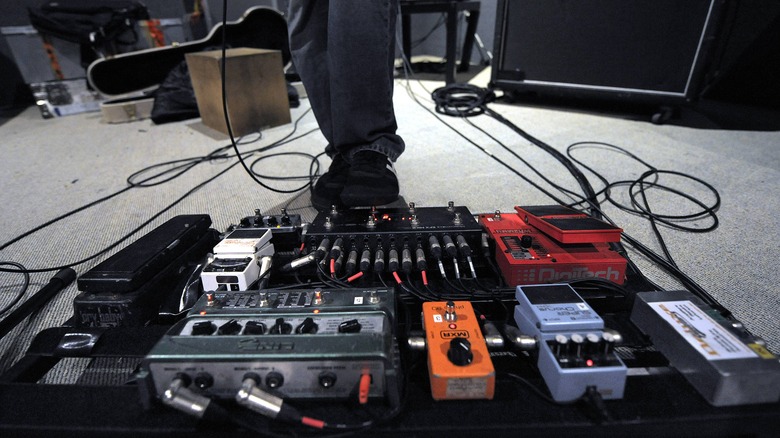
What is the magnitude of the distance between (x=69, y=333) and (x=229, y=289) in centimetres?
22

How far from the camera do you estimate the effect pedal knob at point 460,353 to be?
0.44 metres

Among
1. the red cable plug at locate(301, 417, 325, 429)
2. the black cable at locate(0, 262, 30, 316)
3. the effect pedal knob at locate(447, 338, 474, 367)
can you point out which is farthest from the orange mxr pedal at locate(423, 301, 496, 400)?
the black cable at locate(0, 262, 30, 316)

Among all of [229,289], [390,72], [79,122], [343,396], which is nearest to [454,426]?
[343,396]

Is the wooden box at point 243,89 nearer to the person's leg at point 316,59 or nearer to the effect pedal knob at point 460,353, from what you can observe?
the person's leg at point 316,59

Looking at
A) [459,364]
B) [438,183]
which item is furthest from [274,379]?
[438,183]

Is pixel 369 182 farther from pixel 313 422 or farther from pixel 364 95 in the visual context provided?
pixel 313 422

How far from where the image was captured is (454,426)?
419mm

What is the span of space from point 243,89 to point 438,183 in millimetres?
1043

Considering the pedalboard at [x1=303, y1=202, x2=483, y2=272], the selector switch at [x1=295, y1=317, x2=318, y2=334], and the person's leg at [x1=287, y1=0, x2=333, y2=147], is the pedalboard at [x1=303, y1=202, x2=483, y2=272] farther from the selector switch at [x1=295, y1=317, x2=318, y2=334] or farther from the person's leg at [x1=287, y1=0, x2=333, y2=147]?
the person's leg at [x1=287, y1=0, x2=333, y2=147]

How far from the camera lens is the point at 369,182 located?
947 millimetres

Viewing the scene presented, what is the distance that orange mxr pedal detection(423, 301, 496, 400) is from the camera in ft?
1.43

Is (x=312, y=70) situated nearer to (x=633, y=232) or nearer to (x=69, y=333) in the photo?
(x=69, y=333)

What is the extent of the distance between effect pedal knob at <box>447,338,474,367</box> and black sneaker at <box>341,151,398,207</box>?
0.52 m

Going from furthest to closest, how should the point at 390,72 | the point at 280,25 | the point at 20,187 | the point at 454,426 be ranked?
the point at 280,25
the point at 20,187
the point at 390,72
the point at 454,426
